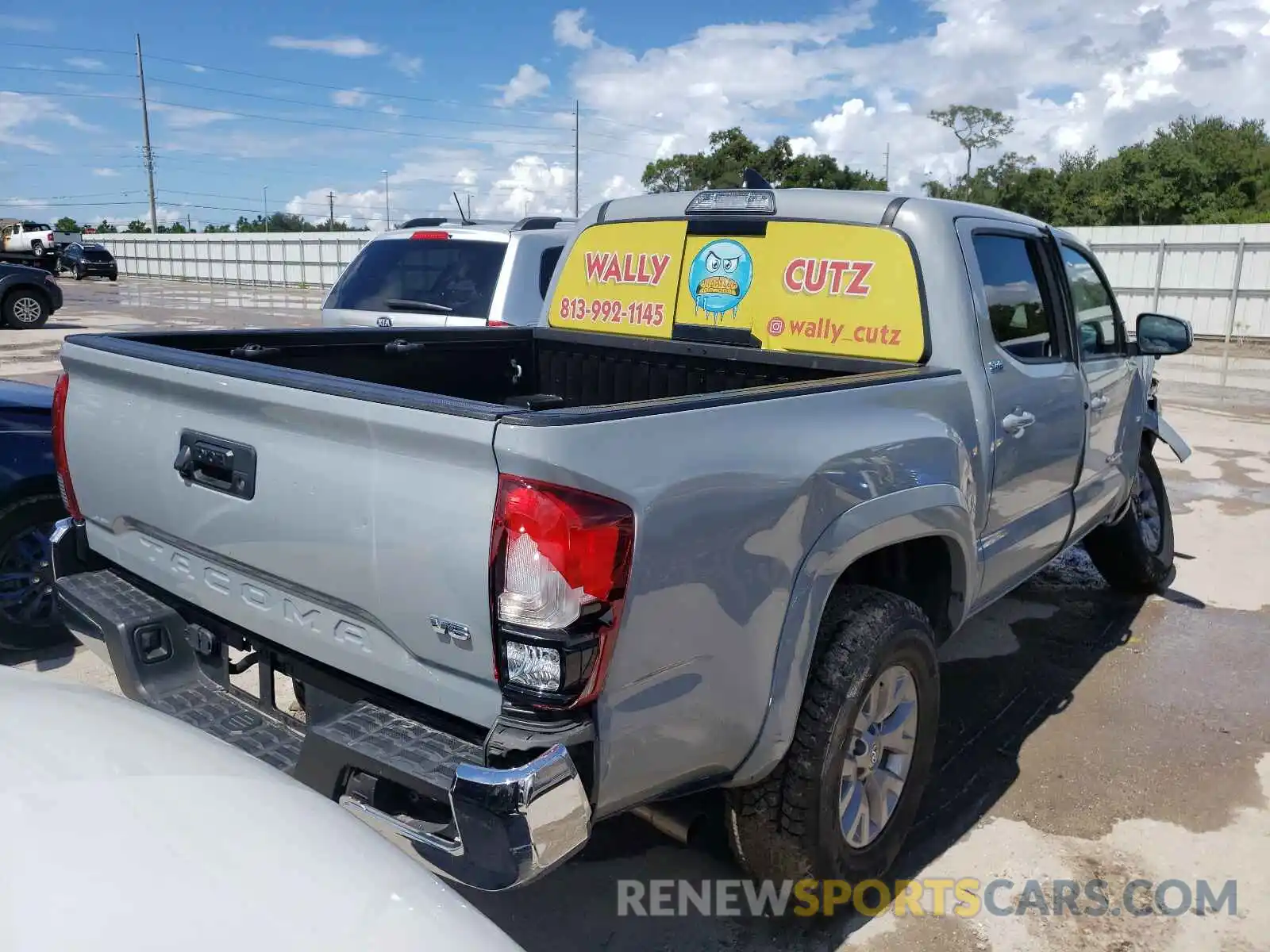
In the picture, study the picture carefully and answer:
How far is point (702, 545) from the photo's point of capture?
86.1 inches

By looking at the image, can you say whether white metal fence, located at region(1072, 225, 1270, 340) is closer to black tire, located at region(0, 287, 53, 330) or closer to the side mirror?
the side mirror

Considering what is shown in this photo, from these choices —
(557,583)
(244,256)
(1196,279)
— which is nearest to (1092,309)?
(557,583)

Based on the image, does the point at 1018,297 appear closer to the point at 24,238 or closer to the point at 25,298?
the point at 25,298

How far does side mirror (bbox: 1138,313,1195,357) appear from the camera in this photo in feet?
15.3

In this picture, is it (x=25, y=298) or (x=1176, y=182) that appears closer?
(x=25, y=298)

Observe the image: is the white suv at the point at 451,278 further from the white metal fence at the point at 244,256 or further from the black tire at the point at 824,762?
the white metal fence at the point at 244,256

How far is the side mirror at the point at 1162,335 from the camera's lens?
4.67 meters

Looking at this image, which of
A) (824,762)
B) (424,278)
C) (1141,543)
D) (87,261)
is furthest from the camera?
(87,261)

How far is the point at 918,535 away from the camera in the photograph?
299cm

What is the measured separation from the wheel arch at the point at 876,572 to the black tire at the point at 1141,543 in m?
2.53

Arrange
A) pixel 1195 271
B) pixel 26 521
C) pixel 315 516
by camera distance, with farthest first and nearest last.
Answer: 1. pixel 1195 271
2. pixel 26 521
3. pixel 315 516

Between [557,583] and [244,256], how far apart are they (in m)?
45.1

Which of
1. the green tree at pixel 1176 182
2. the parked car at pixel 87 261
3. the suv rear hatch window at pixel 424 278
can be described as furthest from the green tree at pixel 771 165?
the suv rear hatch window at pixel 424 278

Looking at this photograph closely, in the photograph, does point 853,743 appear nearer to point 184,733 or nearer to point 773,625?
point 773,625
